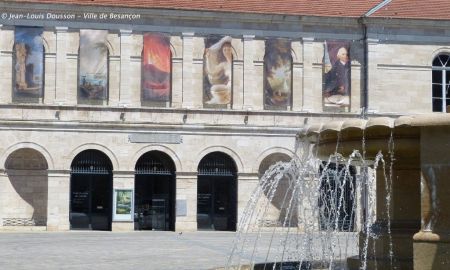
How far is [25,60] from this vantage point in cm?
3875

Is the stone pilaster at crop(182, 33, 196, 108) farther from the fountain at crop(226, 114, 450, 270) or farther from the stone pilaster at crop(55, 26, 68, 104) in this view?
the fountain at crop(226, 114, 450, 270)

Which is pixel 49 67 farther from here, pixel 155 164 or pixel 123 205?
pixel 123 205

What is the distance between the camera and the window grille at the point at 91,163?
1567 inches

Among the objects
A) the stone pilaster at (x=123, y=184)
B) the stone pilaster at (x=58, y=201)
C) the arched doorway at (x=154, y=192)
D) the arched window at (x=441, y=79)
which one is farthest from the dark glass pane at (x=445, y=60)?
the stone pilaster at (x=58, y=201)

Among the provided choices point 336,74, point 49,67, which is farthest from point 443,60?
point 49,67

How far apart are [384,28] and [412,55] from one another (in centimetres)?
183

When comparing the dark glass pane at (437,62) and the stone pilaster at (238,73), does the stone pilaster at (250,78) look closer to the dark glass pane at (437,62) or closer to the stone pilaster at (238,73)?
the stone pilaster at (238,73)

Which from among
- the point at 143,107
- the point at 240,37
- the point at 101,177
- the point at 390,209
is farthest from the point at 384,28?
the point at 390,209

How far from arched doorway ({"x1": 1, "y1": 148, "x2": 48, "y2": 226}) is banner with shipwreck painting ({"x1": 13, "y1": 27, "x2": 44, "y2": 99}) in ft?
8.94

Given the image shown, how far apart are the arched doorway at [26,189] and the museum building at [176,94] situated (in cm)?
6

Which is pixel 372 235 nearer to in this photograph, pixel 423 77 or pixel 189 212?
pixel 189 212

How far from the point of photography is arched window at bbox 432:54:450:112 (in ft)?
138

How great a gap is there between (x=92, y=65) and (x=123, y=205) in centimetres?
630

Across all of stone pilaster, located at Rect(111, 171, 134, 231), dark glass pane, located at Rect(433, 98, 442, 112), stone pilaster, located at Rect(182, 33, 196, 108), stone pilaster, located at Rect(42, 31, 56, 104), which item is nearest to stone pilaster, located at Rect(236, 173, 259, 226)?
stone pilaster, located at Rect(182, 33, 196, 108)
